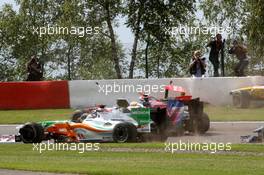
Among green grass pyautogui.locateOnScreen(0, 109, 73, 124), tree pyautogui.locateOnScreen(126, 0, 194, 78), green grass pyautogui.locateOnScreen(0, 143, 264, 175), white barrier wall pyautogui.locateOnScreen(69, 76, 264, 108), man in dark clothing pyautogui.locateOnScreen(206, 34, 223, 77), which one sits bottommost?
green grass pyautogui.locateOnScreen(0, 143, 264, 175)

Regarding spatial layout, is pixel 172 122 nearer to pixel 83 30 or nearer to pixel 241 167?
pixel 241 167

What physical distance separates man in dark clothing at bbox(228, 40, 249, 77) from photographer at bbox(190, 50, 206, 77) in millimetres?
1031

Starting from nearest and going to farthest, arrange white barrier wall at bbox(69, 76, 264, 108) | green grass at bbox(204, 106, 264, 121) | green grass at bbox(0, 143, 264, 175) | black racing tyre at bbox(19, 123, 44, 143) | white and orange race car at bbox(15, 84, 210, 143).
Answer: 1. green grass at bbox(0, 143, 264, 175)
2. white and orange race car at bbox(15, 84, 210, 143)
3. black racing tyre at bbox(19, 123, 44, 143)
4. green grass at bbox(204, 106, 264, 121)
5. white barrier wall at bbox(69, 76, 264, 108)

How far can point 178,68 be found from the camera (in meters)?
31.8

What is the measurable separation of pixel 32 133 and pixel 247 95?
23.6 ft

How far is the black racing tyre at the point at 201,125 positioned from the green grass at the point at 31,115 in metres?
4.88

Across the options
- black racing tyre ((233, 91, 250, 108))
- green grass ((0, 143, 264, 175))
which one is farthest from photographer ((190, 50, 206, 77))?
green grass ((0, 143, 264, 175))

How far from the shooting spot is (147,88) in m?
21.0

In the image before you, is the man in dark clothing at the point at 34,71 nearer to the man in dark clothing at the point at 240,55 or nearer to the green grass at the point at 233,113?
the green grass at the point at 233,113

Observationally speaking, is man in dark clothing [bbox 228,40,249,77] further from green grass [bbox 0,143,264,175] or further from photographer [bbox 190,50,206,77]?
green grass [bbox 0,143,264,175]

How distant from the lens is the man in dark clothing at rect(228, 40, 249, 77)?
2106 centimetres

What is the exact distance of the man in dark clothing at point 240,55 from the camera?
21062 millimetres

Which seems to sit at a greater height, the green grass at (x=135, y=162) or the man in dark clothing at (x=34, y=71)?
the man in dark clothing at (x=34, y=71)

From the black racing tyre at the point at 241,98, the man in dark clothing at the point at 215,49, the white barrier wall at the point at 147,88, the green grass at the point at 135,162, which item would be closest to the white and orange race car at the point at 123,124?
the green grass at the point at 135,162
